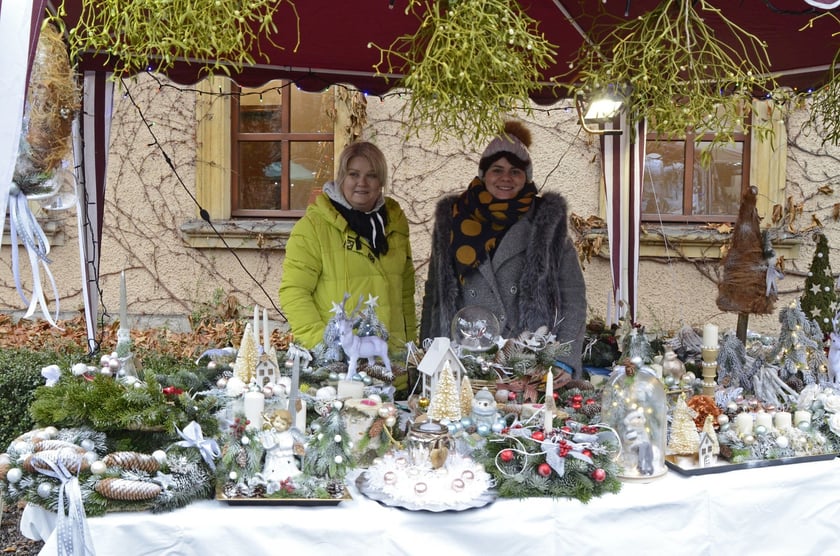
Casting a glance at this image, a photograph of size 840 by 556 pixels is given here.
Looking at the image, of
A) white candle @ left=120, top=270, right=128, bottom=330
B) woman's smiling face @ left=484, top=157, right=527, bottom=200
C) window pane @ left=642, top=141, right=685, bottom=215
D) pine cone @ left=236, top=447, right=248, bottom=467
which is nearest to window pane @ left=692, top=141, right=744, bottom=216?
window pane @ left=642, top=141, right=685, bottom=215

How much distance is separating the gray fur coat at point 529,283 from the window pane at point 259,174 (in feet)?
11.0

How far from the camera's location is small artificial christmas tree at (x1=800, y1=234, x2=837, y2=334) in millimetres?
2967

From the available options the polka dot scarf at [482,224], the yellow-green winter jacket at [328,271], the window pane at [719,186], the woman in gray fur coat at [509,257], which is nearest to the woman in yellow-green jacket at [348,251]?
the yellow-green winter jacket at [328,271]

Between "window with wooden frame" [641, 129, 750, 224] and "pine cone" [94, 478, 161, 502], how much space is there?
4968 mm

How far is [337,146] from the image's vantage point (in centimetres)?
591

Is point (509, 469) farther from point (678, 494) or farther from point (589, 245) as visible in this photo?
point (589, 245)

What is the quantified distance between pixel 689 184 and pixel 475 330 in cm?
417

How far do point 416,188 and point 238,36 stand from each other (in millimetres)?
4481

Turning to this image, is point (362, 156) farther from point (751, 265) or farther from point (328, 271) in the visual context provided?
point (751, 265)

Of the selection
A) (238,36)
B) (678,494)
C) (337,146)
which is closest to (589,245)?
(337,146)

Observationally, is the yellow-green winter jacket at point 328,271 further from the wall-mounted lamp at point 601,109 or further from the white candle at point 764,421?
the white candle at point 764,421

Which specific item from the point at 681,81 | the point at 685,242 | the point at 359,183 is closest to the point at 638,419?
the point at 681,81

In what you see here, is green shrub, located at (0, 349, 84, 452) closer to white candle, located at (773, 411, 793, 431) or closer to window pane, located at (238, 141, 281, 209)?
window pane, located at (238, 141, 281, 209)

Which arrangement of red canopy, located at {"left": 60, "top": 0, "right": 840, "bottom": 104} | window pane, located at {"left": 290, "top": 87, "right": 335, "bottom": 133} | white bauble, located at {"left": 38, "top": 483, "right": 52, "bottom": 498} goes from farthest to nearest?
window pane, located at {"left": 290, "top": 87, "right": 335, "bottom": 133} → red canopy, located at {"left": 60, "top": 0, "right": 840, "bottom": 104} → white bauble, located at {"left": 38, "top": 483, "right": 52, "bottom": 498}
